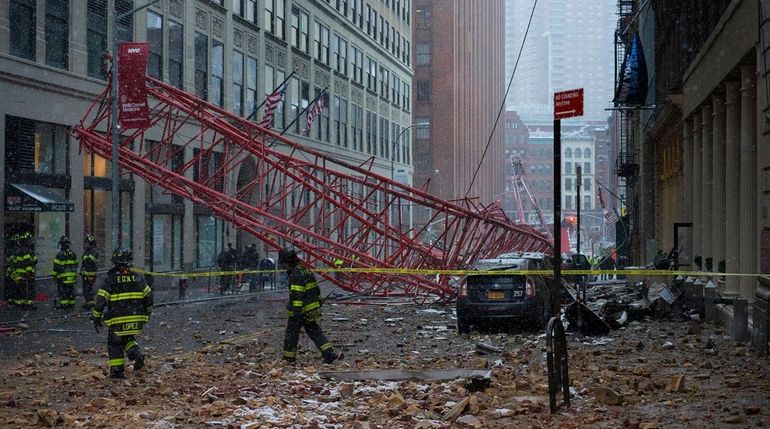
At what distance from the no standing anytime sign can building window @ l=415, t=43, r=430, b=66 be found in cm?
9432

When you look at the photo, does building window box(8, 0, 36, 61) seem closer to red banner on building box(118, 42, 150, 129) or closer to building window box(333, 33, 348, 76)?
red banner on building box(118, 42, 150, 129)

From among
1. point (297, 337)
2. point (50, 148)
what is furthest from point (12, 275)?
point (297, 337)

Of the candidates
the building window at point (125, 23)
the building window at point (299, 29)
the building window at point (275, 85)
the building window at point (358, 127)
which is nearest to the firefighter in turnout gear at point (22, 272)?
the building window at point (125, 23)

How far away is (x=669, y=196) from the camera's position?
31375mm

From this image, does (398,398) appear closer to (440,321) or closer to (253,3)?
(440,321)

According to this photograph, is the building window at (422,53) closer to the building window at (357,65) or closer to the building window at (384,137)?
the building window at (384,137)

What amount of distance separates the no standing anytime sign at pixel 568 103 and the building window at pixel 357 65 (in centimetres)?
4861

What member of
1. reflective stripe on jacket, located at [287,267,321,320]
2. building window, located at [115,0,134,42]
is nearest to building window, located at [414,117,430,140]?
building window, located at [115,0,134,42]

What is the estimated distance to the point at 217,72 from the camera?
3806 cm

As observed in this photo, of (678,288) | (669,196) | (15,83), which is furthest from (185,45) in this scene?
(678,288)

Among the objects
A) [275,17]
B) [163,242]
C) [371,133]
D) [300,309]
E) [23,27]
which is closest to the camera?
[300,309]

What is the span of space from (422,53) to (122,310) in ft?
306

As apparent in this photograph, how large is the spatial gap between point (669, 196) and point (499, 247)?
615 centimetres

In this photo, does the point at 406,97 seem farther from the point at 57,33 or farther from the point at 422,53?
the point at 57,33
